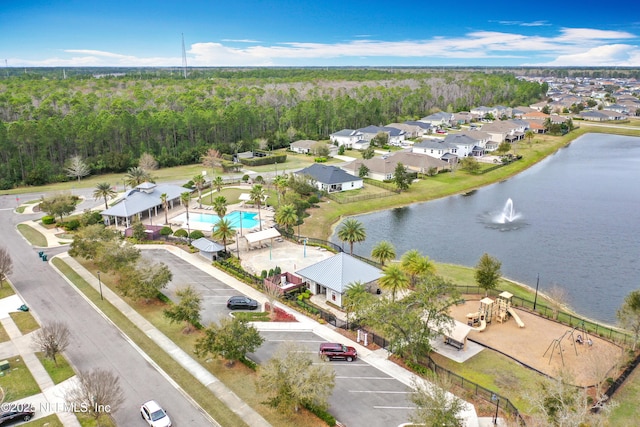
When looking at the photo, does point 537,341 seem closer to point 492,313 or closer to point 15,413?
point 492,313

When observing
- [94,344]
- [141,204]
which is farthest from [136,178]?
[94,344]

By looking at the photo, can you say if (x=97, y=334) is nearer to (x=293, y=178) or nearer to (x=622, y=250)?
(x=293, y=178)

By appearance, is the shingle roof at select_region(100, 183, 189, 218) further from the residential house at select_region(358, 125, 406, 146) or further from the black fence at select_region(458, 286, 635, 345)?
the residential house at select_region(358, 125, 406, 146)

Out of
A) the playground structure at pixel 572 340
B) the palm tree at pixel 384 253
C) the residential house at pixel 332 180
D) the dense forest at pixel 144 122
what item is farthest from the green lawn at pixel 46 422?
the dense forest at pixel 144 122

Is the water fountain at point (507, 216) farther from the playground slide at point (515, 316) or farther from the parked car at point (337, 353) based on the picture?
the parked car at point (337, 353)

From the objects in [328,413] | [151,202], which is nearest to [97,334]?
[328,413]

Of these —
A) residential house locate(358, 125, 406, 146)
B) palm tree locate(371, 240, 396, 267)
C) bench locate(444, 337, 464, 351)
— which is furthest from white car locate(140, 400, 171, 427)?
residential house locate(358, 125, 406, 146)
